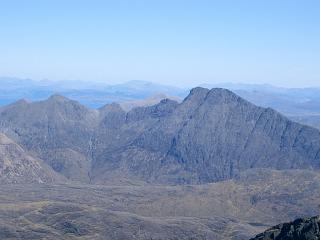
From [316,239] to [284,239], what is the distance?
9.88m

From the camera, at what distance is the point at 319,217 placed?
470 feet

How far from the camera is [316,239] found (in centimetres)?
13238

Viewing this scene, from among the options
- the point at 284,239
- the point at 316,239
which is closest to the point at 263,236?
the point at 284,239

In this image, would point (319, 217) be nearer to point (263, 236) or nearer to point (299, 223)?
point (299, 223)

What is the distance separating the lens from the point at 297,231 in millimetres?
140000

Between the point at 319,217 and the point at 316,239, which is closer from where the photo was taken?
the point at 316,239

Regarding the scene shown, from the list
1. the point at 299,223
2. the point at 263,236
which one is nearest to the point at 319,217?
the point at 299,223

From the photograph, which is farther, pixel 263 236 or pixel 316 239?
pixel 263 236

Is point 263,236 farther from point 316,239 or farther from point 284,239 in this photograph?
point 316,239

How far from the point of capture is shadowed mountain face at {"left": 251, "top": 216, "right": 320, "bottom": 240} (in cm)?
13638

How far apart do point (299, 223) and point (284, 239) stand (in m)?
6.09

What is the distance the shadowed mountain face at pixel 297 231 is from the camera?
447 feet

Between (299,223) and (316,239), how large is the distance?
10631 millimetres

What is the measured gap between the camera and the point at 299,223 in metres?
143
